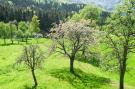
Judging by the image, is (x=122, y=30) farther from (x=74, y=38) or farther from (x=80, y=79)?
(x=74, y=38)

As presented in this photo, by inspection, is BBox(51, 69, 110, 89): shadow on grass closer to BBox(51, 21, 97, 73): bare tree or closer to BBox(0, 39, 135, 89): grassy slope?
BBox(0, 39, 135, 89): grassy slope

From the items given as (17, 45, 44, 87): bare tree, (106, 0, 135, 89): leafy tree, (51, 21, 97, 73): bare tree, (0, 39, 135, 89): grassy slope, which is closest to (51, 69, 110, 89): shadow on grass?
(0, 39, 135, 89): grassy slope

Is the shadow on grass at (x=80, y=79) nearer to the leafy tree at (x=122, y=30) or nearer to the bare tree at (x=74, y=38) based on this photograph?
the bare tree at (x=74, y=38)

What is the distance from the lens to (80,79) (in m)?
68.3

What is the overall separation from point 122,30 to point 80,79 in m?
20.3

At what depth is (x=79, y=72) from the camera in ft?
244

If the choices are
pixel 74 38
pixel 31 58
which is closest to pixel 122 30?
pixel 31 58

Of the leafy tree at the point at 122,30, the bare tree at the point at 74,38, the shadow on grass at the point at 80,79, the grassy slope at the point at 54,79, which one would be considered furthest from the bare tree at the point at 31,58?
the leafy tree at the point at 122,30

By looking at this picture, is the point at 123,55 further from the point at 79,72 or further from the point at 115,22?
the point at 79,72

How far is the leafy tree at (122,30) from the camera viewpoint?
51156 millimetres

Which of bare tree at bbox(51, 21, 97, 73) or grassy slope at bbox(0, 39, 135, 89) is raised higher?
bare tree at bbox(51, 21, 97, 73)

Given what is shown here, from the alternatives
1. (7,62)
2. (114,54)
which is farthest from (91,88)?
(7,62)

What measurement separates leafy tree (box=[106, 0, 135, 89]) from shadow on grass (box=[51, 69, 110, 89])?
1244cm

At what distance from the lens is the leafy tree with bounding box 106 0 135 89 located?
168 ft
